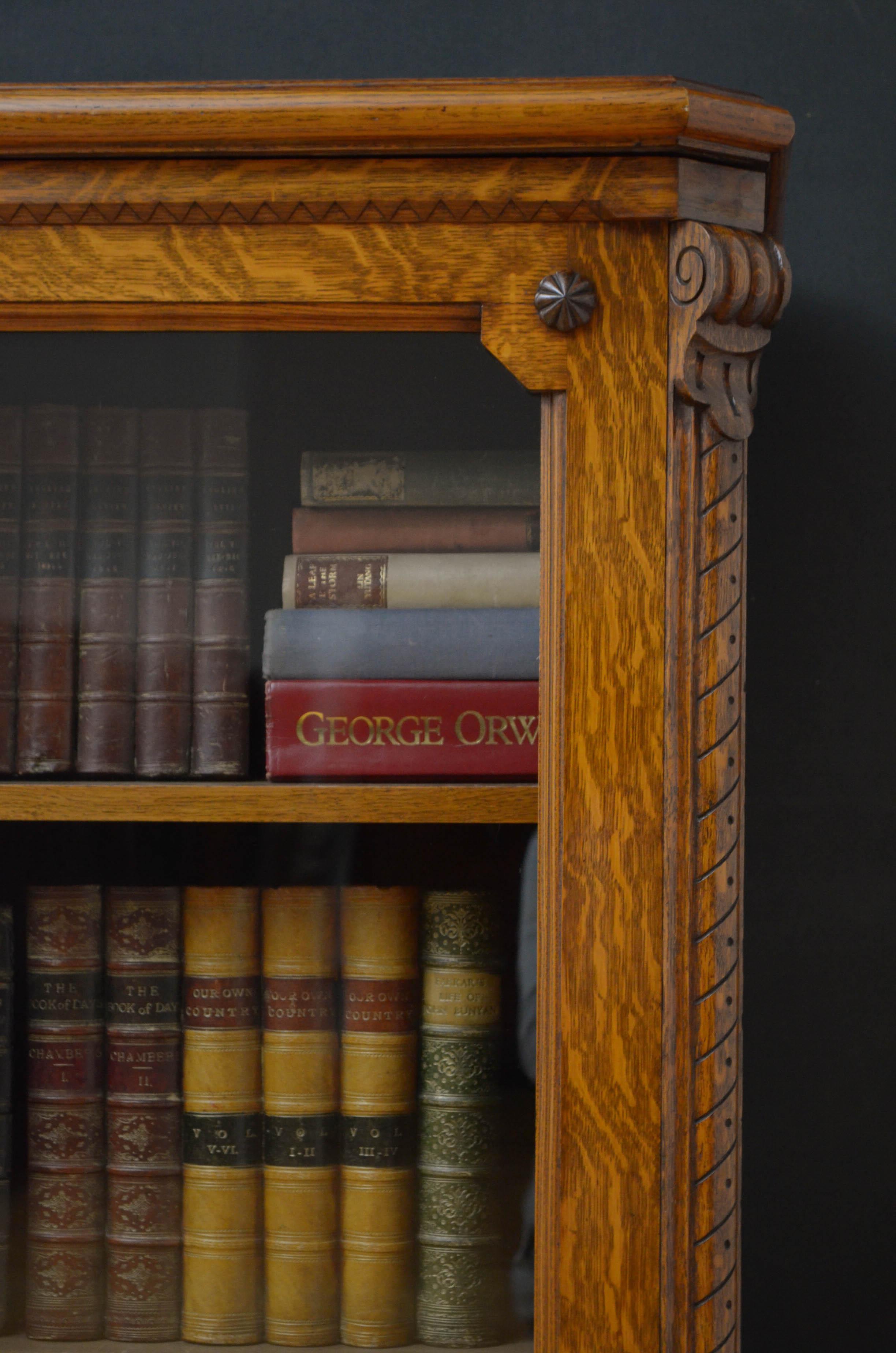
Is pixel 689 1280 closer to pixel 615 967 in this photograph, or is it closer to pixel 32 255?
pixel 615 967

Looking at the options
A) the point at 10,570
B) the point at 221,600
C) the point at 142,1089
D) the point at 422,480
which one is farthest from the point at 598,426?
the point at 142,1089

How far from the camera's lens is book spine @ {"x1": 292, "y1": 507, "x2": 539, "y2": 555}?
2.07ft

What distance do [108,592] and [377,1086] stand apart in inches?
11.6

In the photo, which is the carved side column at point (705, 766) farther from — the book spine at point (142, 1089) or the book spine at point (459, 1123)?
the book spine at point (142, 1089)

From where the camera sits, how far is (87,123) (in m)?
0.60

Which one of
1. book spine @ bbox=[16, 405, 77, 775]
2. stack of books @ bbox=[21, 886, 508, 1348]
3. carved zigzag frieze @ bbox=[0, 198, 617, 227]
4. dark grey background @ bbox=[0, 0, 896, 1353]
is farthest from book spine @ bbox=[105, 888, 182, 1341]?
dark grey background @ bbox=[0, 0, 896, 1353]

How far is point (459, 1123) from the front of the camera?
25.2 inches

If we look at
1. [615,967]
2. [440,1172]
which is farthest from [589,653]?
[440,1172]

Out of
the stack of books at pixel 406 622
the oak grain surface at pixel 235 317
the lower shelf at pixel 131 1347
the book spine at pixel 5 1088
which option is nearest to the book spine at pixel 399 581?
the stack of books at pixel 406 622

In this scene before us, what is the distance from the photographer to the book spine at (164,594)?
0.65 m

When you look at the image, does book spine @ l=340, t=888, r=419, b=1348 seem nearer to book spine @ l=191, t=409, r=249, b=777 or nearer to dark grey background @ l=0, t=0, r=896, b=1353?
book spine @ l=191, t=409, r=249, b=777

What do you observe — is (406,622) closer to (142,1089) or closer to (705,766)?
(705,766)

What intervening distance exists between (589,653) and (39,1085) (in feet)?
1.21

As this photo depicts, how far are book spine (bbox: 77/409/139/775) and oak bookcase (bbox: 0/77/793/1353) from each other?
0.08 meters
